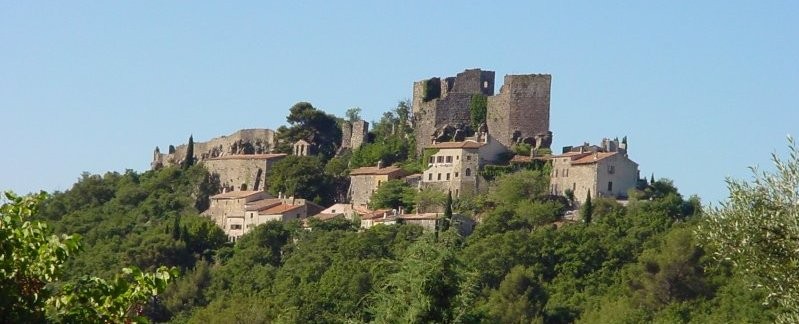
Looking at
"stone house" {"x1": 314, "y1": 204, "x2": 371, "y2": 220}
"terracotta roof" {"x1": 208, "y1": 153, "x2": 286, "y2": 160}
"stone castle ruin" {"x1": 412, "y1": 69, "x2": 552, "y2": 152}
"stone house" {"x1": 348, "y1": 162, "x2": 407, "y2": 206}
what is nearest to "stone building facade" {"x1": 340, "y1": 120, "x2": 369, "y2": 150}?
"terracotta roof" {"x1": 208, "y1": 153, "x2": 286, "y2": 160}

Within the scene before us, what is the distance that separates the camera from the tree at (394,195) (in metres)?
67.3

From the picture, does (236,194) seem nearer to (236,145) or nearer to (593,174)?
(236,145)

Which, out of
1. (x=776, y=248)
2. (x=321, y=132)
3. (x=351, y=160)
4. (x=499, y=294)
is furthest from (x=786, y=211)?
(x=321, y=132)

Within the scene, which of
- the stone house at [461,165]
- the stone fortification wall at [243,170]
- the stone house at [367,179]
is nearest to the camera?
the stone house at [461,165]

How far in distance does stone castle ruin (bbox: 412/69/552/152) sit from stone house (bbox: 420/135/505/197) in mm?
1897

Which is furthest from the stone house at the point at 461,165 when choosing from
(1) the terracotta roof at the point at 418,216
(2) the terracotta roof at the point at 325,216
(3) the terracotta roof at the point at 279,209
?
(3) the terracotta roof at the point at 279,209

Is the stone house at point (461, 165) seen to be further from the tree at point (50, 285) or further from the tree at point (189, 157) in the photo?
the tree at point (50, 285)

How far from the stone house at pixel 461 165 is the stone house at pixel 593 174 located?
2.89 m

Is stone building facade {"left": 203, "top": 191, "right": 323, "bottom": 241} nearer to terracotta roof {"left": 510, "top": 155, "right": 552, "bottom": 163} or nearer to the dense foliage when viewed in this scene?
the dense foliage

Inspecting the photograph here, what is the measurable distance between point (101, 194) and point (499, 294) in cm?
3274

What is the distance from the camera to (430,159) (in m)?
67.7

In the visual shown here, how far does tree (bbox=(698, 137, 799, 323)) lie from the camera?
16219mm

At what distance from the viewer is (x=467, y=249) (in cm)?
6144

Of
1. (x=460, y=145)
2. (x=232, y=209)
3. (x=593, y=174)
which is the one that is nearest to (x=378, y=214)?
(x=460, y=145)
